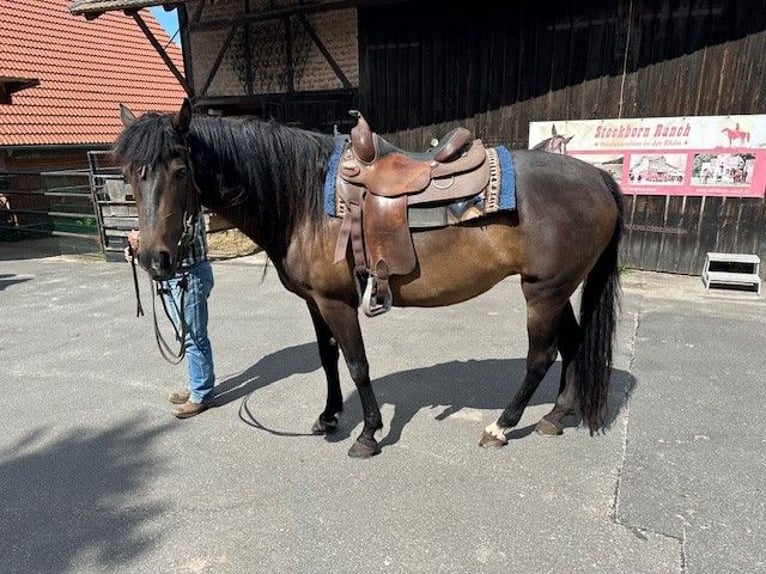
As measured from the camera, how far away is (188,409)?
3029 millimetres

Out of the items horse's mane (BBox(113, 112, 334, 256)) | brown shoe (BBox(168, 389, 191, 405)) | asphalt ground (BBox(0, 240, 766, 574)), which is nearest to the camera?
asphalt ground (BBox(0, 240, 766, 574))

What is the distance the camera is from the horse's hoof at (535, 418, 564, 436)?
2.72 meters

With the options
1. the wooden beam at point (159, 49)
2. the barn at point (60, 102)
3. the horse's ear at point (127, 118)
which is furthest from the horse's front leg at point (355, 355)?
the barn at point (60, 102)

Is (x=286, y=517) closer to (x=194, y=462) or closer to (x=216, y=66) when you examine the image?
(x=194, y=462)

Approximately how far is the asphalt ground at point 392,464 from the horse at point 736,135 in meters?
2.01

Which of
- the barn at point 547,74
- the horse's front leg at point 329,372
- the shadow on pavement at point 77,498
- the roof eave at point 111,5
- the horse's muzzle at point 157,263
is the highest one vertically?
the roof eave at point 111,5

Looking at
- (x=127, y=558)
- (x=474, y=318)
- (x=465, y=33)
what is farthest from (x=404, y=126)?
(x=127, y=558)

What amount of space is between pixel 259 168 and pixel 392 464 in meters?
1.62

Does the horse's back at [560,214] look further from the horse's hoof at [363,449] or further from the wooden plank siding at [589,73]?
the wooden plank siding at [589,73]

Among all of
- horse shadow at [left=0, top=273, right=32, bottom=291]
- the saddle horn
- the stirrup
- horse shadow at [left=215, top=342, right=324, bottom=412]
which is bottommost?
horse shadow at [left=215, top=342, right=324, bottom=412]

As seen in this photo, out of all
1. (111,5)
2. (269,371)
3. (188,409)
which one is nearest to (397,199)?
(188,409)

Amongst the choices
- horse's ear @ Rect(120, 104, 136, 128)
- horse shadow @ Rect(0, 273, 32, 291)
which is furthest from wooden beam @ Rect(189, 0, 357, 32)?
horse's ear @ Rect(120, 104, 136, 128)

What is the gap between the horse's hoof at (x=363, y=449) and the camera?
2564mm

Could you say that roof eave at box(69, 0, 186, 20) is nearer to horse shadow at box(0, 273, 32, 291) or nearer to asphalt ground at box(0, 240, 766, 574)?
horse shadow at box(0, 273, 32, 291)
